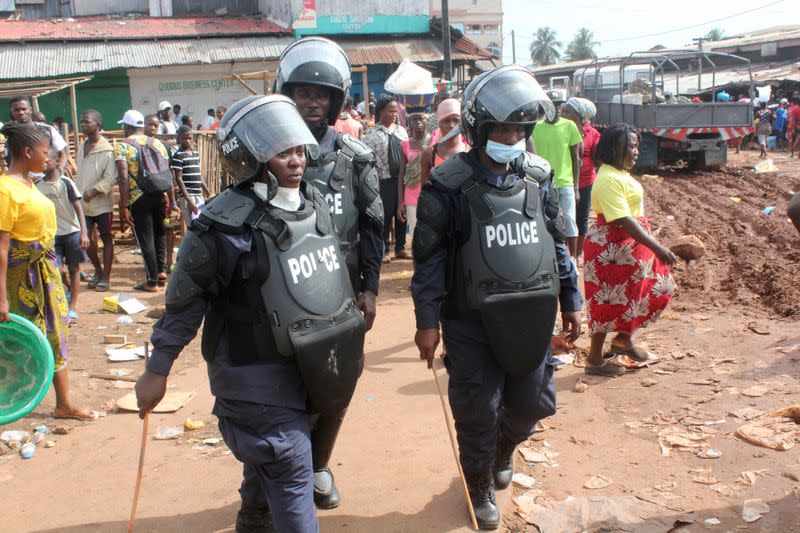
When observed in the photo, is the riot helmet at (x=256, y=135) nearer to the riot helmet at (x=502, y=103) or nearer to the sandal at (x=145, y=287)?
the riot helmet at (x=502, y=103)

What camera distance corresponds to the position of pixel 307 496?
→ 9.43ft

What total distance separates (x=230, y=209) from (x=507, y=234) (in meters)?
1.18

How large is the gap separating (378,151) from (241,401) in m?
5.73

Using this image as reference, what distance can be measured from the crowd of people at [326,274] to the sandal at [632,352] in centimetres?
76

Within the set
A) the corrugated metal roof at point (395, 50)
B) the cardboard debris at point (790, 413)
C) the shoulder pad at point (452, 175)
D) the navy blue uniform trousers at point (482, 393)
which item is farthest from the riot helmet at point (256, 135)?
the corrugated metal roof at point (395, 50)

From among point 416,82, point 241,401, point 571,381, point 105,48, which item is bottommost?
point 571,381

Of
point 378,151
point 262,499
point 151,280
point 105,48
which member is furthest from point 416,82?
point 105,48

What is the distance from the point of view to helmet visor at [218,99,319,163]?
112 inches

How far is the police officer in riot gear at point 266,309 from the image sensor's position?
2795 millimetres

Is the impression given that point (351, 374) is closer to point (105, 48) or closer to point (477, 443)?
point (477, 443)

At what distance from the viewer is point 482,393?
3455mm

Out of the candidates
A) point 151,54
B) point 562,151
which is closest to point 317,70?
point 562,151

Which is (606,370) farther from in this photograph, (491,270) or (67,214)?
(67,214)

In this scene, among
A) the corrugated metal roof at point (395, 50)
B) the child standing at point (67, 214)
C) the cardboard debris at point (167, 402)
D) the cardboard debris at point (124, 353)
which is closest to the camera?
the cardboard debris at point (167, 402)
